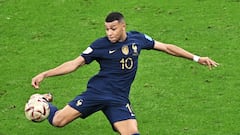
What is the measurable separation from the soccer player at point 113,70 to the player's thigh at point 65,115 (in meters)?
0.02

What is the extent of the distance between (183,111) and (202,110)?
0.33 m

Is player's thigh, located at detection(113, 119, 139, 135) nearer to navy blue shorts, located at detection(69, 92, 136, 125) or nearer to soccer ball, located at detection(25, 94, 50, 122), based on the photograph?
navy blue shorts, located at detection(69, 92, 136, 125)

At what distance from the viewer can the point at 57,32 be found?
16.6m

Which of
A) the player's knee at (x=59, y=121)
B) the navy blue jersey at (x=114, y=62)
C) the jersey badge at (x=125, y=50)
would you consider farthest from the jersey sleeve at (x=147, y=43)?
the player's knee at (x=59, y=121)

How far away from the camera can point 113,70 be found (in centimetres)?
943

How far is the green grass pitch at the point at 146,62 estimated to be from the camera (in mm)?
11211

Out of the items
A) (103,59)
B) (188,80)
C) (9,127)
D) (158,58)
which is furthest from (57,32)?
(103,59)

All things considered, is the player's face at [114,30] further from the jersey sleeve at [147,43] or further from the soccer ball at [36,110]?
the soccer ball at [36,110]

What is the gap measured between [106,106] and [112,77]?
435mm

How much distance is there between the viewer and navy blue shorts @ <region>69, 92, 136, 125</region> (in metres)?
9.47

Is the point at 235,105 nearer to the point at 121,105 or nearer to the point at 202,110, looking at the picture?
the point at 202,110

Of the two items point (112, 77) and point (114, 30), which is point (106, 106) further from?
point (114, 30)

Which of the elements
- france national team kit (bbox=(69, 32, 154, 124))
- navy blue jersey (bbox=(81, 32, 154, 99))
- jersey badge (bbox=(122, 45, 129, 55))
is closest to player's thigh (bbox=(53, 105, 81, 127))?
france national team kit (bbox=(69, 32, 154, 124))

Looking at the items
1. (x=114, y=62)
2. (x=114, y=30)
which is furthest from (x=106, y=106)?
(x=114, y=30)
